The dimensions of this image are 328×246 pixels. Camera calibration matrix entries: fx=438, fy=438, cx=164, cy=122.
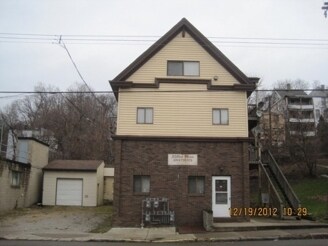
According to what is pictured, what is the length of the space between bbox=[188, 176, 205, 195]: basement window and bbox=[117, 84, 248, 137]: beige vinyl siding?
235 centimetres

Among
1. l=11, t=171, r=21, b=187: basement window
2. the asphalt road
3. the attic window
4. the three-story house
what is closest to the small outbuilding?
l=11, t=171, r=21, b=187: basement window

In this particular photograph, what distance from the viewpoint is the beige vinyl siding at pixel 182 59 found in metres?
24.7

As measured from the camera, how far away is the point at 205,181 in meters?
23.7

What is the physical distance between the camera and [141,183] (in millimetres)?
23609

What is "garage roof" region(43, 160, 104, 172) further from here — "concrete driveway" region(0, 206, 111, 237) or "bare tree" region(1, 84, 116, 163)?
"bare tree" region(1, 84, 116, 163)

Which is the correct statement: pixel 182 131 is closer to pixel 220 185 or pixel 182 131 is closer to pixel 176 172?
pixel 176 172

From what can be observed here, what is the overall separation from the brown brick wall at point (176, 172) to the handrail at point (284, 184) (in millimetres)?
3279

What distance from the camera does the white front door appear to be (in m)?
23.6

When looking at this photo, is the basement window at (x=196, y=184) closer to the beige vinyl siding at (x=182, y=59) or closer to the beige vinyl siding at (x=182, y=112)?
the beige vinyl siding at (x=182, y=112)

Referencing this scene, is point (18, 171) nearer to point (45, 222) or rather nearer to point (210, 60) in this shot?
point (45, 222)

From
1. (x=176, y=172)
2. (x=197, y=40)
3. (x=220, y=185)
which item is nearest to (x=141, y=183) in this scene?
(x=176, y=172)

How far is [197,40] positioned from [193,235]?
1141 cm

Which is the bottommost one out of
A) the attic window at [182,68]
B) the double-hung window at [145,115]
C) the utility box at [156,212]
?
the utility box at [156,212]
